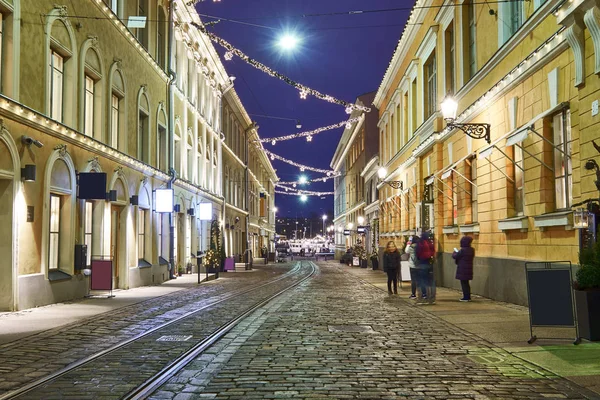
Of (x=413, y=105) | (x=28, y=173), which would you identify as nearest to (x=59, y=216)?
(x=28, y=173)

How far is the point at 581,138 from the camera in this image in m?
11.1

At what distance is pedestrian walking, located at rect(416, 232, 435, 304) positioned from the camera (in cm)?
1570

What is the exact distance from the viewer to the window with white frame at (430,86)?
2503 centimetres

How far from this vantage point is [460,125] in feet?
54.7

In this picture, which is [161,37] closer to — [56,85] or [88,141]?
[88,141]

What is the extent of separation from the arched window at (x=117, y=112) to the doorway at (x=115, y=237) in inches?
79.7

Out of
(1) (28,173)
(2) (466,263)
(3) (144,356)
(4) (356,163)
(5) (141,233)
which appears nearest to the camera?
(3) (144,356)

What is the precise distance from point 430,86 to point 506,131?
1033 centimetres

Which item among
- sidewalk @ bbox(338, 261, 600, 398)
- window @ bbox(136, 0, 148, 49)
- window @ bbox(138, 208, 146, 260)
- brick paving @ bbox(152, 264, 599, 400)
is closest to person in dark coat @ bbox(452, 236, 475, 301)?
sidewalk @ bbox(338, 261, 600, 398)

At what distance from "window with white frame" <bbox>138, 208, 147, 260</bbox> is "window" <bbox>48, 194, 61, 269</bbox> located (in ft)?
23.1

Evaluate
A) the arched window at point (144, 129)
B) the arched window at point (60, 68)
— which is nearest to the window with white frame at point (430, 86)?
the arched window at point (144, 129)

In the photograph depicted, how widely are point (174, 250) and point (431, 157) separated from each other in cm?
1199

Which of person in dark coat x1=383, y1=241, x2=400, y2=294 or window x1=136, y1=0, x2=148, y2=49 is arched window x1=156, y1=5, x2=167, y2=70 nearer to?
window x1=136, y1=0, x2=148, y2=49

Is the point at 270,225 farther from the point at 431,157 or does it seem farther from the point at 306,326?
the point at 306,326
